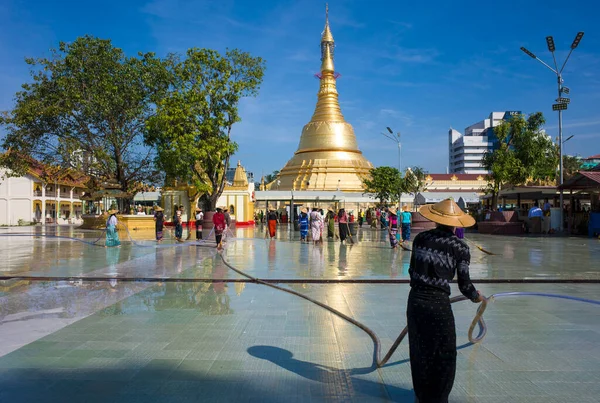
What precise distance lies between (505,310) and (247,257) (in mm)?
7965

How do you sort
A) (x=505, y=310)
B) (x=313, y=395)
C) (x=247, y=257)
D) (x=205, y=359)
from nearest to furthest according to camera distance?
(x=313, y=395) → (x=205, y=359) → (x=505, y=310) → (x=247, y=257)

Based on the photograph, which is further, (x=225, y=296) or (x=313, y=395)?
(x=225, y=296)

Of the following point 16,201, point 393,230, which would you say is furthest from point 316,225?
point 16,201

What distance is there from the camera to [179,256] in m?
13.5

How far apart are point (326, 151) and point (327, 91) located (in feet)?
22.9

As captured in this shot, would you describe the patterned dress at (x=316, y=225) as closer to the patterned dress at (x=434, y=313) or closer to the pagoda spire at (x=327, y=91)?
the patterned dress at (x=434, y=313)

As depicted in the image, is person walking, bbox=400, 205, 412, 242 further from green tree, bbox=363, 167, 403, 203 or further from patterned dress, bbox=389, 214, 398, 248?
green tree, bbox=363, 167, 403, 203

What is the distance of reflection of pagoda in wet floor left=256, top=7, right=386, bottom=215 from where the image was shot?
5250 cm

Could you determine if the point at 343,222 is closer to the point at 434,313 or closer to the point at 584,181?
the point at 584,181

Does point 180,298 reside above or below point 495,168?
below

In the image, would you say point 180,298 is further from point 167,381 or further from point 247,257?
point 247,257

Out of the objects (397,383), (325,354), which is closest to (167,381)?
(325,354)

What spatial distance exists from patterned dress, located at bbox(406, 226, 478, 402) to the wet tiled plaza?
16.8 inches

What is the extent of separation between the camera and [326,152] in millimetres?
54812
